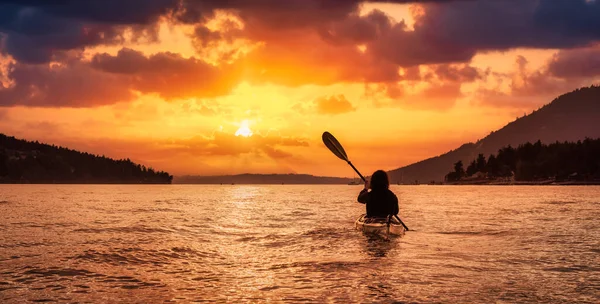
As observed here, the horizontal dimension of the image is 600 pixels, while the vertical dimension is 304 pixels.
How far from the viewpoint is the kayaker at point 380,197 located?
27.1 meters

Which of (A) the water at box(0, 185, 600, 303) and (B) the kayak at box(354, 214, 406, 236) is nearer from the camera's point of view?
(A) the water at box(0, 185, 600, 303)

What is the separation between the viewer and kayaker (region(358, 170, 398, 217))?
27.1 m

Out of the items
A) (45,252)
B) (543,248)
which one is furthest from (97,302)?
(543,248)

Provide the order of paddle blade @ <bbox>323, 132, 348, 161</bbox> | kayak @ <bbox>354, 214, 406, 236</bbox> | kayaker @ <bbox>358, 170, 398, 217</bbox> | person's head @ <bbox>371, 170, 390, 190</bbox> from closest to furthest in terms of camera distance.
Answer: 1. person's head @ <bbox>371, 170, 390, 190</bbox>
2. kayaker @ <bbox>358, 170, 398, 217</bbox>
3. kayak @ <bbox>354, 214, 406, 236</bbox>
4. paddle blade @ <bbox>323, 132, 348, 161</bbox>

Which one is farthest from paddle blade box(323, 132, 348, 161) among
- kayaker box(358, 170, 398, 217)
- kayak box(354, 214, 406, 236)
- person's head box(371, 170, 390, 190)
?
person's head box(371, 170, 390, 190)

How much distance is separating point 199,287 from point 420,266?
8.22m

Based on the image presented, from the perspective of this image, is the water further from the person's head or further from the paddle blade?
the paddle blade

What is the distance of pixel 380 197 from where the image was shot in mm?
27906

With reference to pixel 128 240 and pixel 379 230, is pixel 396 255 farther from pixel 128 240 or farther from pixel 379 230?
pixel 128 240

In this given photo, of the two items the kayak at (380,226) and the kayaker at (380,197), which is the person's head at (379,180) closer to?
the kayaker at (380,197)

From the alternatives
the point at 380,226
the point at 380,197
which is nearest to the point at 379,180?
the point at 380,197

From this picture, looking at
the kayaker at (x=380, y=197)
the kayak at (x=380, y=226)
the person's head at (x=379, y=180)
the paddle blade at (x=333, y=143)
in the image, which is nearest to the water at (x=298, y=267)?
the kayak at (x=380, y=226)

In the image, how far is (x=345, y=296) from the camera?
13891 mm

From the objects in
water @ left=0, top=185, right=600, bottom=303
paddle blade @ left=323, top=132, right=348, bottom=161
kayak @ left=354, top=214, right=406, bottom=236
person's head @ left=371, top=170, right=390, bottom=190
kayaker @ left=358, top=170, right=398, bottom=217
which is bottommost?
water @ left=0, top=185, right=600, bottom=303
